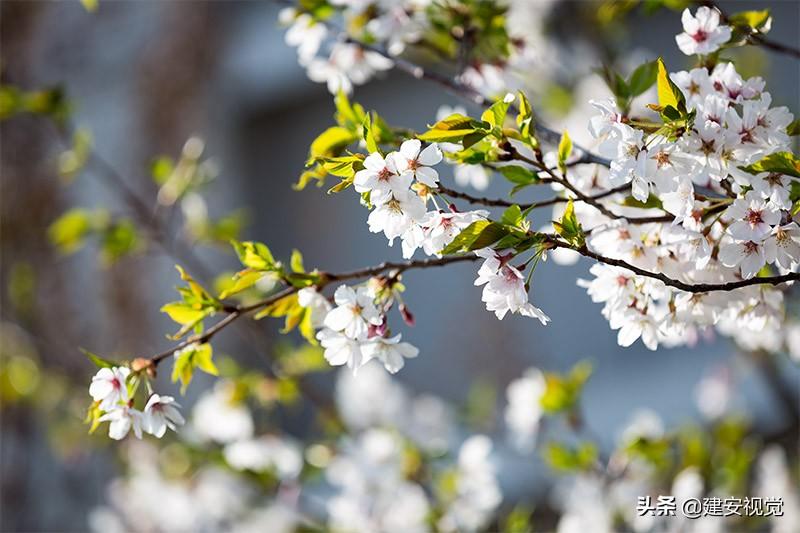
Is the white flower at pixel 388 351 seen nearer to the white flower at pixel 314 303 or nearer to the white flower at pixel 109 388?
the white flower at pixel 314 303

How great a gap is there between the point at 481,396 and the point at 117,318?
7.18ft

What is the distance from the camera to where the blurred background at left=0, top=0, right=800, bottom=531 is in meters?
3.16

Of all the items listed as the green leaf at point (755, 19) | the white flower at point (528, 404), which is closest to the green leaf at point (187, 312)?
the green leaf at point (755, 19)

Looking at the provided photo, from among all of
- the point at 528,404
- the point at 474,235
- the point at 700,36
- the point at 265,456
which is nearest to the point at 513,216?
the point at 474,235

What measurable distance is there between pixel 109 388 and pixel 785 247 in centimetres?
51

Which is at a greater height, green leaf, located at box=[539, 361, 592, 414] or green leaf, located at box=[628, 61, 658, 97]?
green leaf, located at box=[628, 61, 658, 97]

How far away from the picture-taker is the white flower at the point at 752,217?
63cm

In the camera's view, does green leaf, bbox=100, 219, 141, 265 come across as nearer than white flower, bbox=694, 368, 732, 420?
Yes

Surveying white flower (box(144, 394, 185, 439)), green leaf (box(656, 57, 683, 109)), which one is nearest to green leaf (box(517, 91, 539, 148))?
green leaf (box(656, 57, 683, 109))

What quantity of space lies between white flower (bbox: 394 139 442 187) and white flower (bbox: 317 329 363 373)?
5.6 inches

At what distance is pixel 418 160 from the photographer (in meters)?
0.66

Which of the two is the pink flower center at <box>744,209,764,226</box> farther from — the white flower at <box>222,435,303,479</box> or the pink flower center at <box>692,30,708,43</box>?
the white flower at <box>222,435,303,479</box>

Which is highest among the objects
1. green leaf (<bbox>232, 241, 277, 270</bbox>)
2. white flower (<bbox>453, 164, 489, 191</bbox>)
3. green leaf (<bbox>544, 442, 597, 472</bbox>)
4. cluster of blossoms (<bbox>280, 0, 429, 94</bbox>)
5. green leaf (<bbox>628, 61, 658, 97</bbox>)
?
cluster of blossoms (<bbox>280, 0, 429, 94</bbox>)

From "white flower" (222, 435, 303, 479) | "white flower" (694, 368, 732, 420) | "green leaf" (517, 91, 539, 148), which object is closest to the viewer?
"green leaf" (517, 91, 539, 148)
